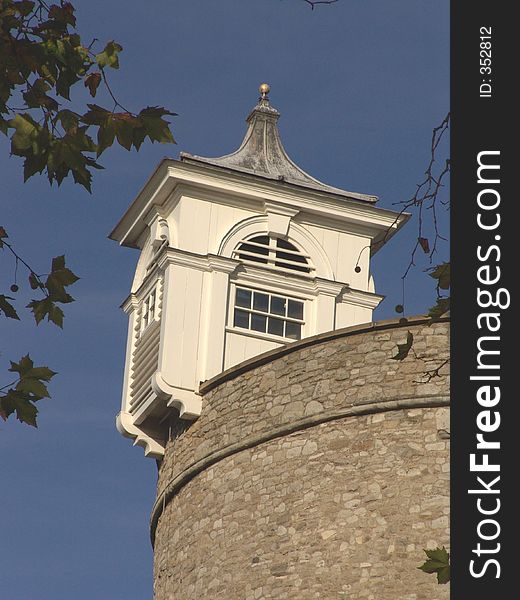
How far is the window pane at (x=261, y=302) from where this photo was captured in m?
17.8

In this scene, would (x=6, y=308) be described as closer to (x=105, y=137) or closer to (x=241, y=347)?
(x=105, y=137)

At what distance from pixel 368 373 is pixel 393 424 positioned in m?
0.60

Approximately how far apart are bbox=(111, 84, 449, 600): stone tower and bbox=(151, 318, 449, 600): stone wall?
2 centimetres

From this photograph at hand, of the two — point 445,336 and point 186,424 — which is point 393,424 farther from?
point 186,424

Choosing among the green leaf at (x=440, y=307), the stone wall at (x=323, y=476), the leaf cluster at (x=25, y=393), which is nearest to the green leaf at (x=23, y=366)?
the leaf cluster at (x=25, y=393)

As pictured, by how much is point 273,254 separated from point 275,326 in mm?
874

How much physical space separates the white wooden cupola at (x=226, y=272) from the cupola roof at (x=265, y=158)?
1.9 inches

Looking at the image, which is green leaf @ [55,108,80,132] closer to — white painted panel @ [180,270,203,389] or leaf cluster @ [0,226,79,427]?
leaf cluster @ [0,226,79,427]

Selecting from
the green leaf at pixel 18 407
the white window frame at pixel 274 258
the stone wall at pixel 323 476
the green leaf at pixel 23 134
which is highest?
the white window frame at pixel 274 258

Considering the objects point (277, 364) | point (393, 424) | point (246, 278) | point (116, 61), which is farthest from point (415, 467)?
point (116, 61)

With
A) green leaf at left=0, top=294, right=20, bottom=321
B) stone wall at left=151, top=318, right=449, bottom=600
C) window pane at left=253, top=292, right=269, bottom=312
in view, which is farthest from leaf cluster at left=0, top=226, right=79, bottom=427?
window pane at left=253, top=292, right=269, bottom=312

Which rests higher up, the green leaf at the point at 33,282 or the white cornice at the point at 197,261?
the white cornice at the point at 197,261

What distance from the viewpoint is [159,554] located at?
1650 centimetres

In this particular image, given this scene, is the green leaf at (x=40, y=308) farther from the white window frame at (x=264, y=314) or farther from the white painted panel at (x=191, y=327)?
the white window frame at (x=264, y=314)
